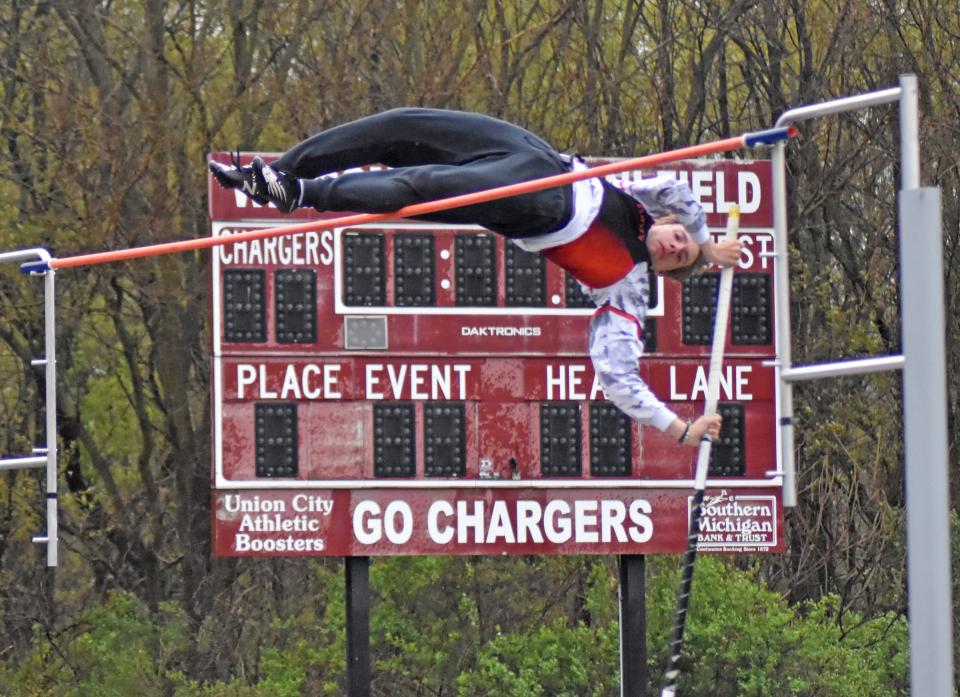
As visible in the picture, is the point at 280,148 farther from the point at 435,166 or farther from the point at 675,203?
the point at 675,203

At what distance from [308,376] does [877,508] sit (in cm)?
573

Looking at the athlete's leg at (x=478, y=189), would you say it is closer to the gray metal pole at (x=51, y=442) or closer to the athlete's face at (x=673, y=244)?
the athlete's face at (x=673, y=244)

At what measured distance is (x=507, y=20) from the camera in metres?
14.6

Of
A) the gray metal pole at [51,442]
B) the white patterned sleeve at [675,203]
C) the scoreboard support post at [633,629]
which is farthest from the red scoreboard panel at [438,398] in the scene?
the white patterned sleeve at [675,203]

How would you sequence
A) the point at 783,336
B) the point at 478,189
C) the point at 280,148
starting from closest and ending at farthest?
the point at 783,336 → the point at 478,189 → the point at 280,148

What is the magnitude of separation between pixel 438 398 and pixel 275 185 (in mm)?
3414

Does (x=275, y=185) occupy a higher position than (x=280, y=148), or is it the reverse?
(x=280, y=148)

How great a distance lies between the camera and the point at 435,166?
5586 mm

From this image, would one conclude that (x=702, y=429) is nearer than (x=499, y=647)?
Yes

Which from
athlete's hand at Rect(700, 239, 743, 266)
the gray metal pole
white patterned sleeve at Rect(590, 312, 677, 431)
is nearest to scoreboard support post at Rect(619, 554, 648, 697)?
the gray metal pole

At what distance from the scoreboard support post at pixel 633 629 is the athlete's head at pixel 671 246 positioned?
13.4 feet

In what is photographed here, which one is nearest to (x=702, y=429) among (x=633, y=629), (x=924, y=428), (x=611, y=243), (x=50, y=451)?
(x=611, y=243)

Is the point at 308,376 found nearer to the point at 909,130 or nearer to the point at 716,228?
the point at 716,228

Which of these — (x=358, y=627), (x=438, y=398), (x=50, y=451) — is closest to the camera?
(x=50, y=451)
